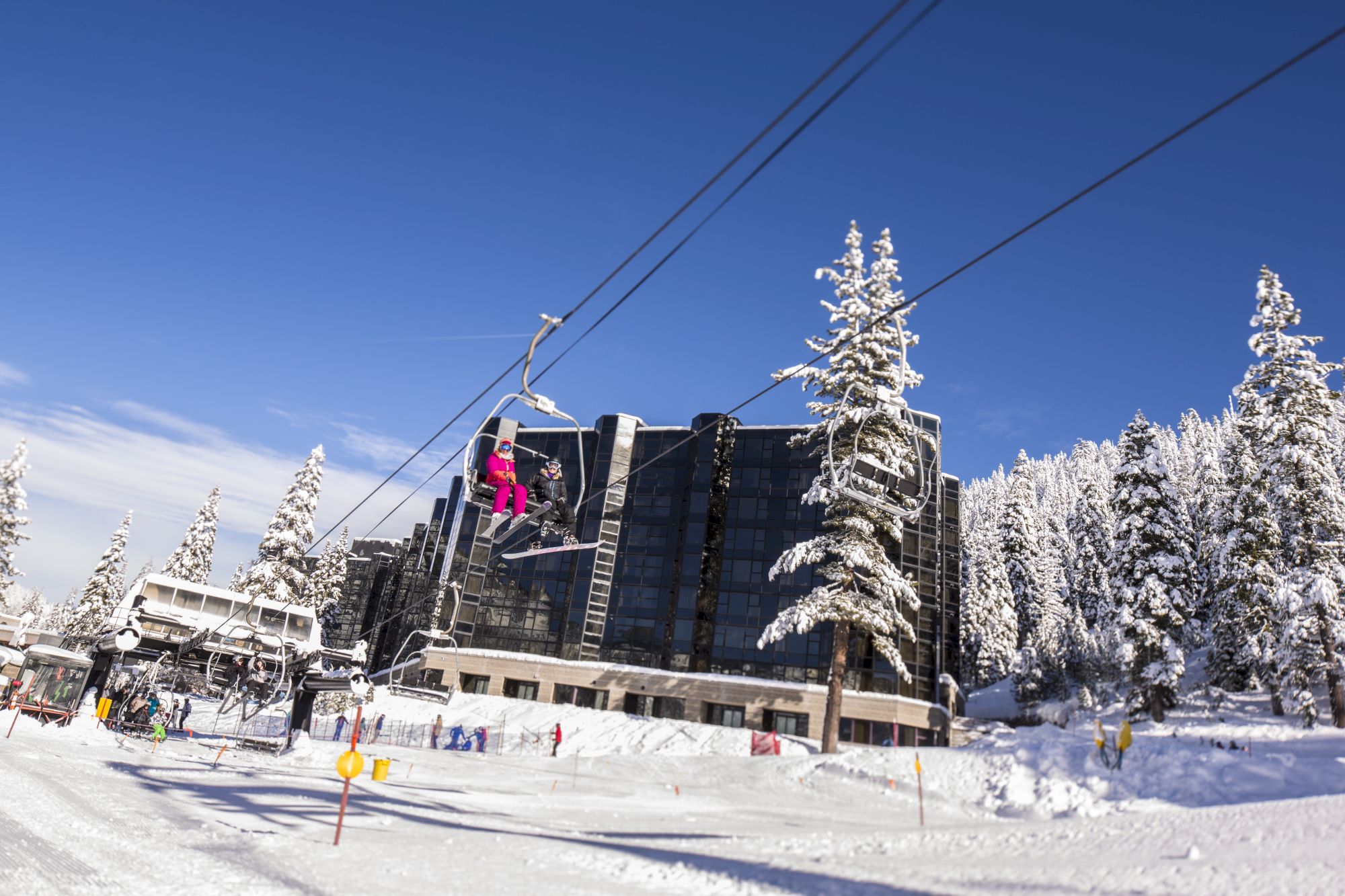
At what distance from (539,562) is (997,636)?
1500 inches

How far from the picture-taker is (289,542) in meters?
47.0

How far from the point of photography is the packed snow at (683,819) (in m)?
8.96

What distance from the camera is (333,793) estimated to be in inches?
635

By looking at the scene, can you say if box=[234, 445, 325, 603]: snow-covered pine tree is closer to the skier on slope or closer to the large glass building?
the large glass building

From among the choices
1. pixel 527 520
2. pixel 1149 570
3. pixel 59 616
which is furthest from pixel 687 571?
pixel 59 616

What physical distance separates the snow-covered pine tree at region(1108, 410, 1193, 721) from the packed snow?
437cm

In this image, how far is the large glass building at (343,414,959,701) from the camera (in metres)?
48.8

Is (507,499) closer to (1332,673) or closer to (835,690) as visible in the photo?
(835,690)

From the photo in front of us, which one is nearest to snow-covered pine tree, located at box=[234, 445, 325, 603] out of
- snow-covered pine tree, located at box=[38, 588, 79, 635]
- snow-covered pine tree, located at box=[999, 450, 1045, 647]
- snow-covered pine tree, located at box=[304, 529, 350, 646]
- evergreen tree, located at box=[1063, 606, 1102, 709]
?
snow-covered pine tree, located at box=[304, 529, 350, 646]

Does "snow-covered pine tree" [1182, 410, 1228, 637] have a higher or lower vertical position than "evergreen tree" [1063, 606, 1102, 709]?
higher

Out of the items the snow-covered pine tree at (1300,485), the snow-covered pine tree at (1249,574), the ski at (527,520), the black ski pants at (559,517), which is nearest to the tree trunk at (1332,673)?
the snow-covered pine tree at (1300,485)

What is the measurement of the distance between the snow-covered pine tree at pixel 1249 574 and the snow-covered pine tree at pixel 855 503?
50.1ft

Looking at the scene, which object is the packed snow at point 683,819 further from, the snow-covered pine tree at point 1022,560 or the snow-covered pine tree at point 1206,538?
the snow-covered pine tree at point 1022,560

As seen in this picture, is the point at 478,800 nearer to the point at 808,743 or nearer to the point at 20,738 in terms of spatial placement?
the point at 20,738
